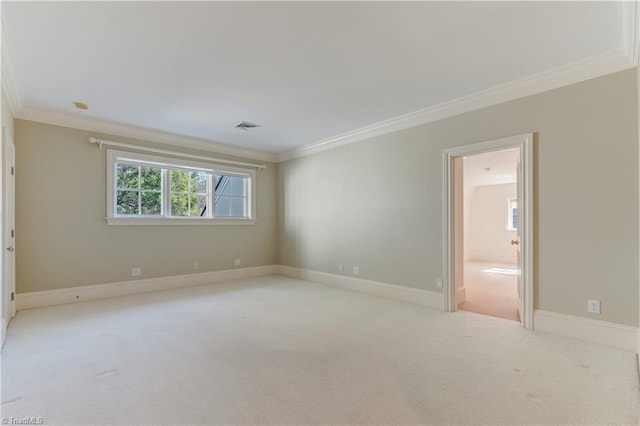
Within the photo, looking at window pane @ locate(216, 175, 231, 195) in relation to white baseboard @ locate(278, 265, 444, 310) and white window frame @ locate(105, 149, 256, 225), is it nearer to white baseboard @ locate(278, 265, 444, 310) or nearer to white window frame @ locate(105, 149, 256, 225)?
white window frame @ locate(105, 149, 256, 225)

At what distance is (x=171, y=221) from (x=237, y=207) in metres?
1.35

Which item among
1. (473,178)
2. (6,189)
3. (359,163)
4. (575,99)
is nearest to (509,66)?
(575,99)

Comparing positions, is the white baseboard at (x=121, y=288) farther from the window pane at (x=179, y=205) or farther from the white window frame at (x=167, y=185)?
the window pane at (x=179, y=205)

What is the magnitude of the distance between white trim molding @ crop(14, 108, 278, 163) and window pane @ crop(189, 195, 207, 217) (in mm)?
873

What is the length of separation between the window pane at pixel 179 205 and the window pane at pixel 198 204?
106 mm

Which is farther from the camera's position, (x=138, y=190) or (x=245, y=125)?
(x=138, y=190)

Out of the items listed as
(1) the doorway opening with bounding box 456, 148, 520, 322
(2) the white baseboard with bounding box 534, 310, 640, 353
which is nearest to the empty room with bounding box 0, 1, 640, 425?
(2) the white baseboard with bounding box 534, 310, 640, 353

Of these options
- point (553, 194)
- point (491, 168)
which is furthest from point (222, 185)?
point (491, 168)

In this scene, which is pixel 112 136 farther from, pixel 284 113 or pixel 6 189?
pixel 284 113

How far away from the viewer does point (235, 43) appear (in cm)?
250

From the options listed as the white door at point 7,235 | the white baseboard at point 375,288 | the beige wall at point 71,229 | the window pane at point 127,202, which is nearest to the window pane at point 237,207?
the beige wall at point 71,229

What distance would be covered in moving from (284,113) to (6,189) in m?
→ 3.13

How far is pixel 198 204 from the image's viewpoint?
565 centimetres

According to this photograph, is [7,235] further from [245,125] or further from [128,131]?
[245,125]
